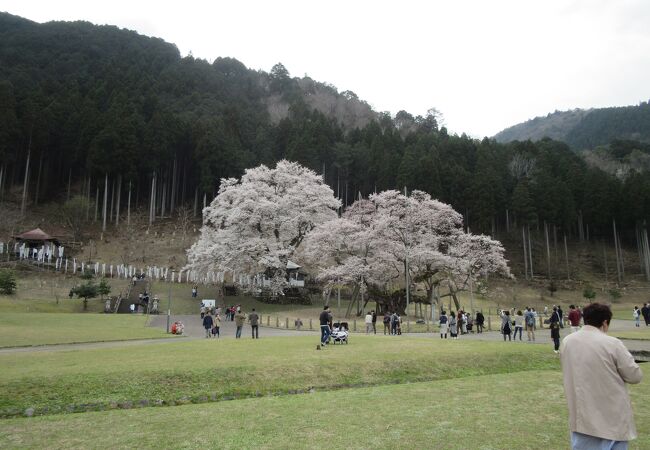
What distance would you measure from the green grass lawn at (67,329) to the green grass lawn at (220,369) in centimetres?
526

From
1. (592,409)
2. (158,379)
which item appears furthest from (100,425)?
(592,409)

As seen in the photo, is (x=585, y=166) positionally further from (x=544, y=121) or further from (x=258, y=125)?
(x=544, y=121)

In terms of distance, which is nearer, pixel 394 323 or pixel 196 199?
pixel 394 323

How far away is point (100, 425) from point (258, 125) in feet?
257

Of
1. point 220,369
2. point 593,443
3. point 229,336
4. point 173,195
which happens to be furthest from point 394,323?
point 173,195

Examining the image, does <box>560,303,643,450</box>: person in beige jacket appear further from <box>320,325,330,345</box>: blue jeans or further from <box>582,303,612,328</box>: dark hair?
<box>320,325,330,345</box>: blue jeans

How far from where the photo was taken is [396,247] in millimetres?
36062

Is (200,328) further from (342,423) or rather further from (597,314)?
(597,314)

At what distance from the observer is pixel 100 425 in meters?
8.12

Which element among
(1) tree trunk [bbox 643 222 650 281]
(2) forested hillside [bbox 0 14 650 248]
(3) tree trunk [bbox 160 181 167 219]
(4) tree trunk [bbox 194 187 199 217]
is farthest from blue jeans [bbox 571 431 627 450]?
(1) tree trunk [bbox 643 222 650 281]

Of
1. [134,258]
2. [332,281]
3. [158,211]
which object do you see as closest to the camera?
[332,281]

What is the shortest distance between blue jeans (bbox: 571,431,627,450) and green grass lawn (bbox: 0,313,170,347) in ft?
69.3

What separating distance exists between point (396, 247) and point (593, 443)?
32608mm

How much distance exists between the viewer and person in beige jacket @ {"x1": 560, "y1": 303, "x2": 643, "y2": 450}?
360cm
